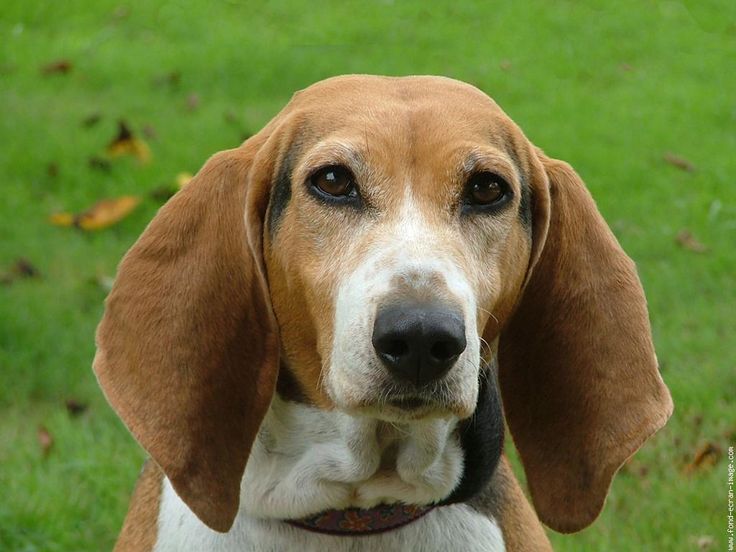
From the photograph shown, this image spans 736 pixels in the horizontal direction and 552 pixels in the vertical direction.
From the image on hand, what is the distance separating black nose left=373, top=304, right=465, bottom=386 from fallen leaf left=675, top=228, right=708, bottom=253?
5673 millimetres

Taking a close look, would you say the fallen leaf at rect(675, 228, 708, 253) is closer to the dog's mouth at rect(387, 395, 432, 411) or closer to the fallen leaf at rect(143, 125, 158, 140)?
the fallen leaf at rect(143, 125, 158, 140)

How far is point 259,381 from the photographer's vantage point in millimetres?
3703

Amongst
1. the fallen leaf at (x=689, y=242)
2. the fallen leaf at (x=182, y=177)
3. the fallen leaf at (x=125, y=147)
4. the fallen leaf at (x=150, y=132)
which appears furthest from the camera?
the fallen leaf at (x=150, y=132)

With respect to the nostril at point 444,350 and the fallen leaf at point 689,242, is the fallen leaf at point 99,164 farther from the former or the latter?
the nostril at point 444,350

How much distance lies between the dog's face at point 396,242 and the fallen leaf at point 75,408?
3132mm

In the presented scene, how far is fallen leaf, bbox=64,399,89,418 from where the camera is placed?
655 cm

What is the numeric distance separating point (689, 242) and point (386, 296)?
585 centimetres

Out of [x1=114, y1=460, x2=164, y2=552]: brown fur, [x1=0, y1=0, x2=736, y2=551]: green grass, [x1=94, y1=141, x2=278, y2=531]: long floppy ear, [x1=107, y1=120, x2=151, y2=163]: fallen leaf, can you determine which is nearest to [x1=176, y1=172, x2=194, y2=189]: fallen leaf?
[x1=0, y1=0, x2=736, y2=551]: green grass

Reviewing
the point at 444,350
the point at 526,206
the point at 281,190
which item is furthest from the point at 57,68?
the point at 444,350

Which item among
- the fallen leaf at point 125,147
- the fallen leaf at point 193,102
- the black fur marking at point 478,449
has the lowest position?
the fallen leaf at point 193,102

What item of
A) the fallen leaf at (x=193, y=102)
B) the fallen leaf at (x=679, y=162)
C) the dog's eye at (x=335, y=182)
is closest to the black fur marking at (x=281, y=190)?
the dog's eye at (x=335, y=182)

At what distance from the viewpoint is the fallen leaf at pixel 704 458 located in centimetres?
611

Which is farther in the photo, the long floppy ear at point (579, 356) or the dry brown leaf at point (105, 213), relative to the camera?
the dry brown leaf at point (105, 213)

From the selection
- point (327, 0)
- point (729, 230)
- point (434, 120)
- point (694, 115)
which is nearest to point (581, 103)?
point (694, 115)
